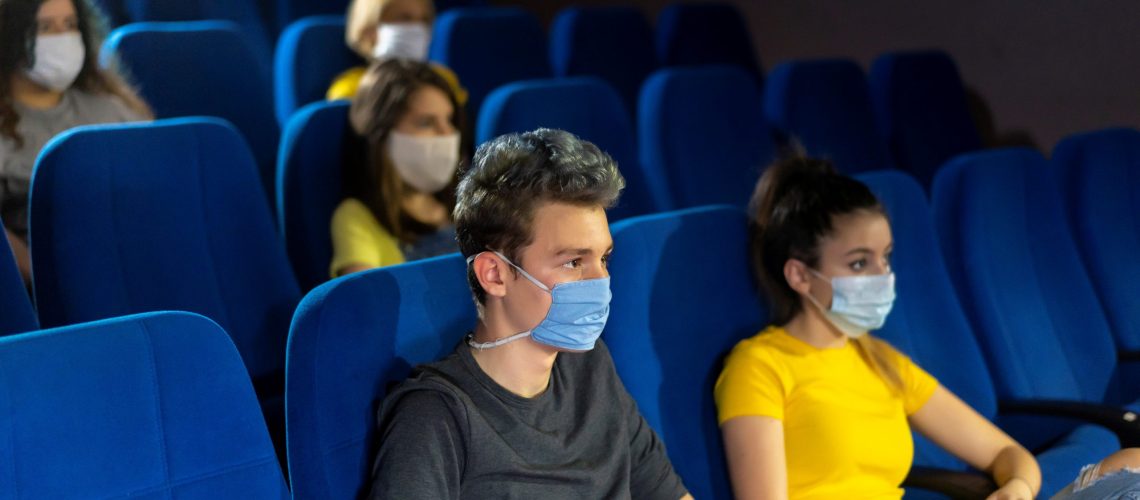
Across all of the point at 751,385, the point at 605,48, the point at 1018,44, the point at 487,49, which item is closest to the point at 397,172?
the point at 751,385

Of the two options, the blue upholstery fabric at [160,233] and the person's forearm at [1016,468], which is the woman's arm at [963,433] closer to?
the person's forearm at [1016,468]

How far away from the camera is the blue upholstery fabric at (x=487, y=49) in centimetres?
353

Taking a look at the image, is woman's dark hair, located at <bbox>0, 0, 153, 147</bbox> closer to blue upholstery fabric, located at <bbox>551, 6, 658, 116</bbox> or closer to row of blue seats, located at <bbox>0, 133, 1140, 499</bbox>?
row of blue seats, located at <bbox>0, 133, 1140, 499</bbox>

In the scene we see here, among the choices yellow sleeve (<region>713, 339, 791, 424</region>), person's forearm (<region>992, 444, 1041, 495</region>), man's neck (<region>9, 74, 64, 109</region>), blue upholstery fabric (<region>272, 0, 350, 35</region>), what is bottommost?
person's forearm (<region>992, 444, 1041, 495</region>)

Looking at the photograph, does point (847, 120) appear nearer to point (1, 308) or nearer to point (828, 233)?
point (828, 233)

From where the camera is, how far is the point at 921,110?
4168 millimetres

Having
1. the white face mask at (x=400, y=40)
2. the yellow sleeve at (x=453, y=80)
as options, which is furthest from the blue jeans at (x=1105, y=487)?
the white face mask at (x=400, y=40)

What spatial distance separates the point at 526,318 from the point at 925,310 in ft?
3.72

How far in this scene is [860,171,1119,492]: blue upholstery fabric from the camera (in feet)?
7.44

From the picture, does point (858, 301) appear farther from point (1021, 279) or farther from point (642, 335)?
point (1021, 279)

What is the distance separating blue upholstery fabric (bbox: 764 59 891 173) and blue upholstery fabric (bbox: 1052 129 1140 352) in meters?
0.77

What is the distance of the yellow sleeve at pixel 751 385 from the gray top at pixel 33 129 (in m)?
1.31

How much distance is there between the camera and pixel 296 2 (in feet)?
12.3

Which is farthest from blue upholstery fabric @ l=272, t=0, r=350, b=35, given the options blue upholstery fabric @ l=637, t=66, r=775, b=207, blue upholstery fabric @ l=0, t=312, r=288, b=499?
blue upholstery fabric @ l=0, t=312, r=288, b=499
